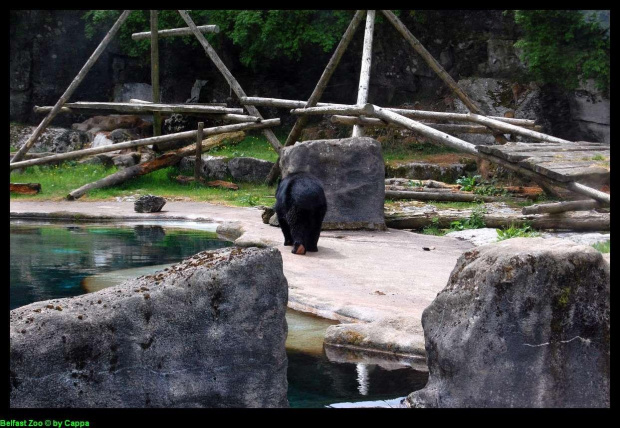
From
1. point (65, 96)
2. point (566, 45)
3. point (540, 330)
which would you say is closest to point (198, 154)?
point (65, 96)

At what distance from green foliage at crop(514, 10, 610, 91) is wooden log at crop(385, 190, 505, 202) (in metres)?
2.69

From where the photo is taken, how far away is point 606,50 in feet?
42.2

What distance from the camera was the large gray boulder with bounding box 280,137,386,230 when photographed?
37.3 feet

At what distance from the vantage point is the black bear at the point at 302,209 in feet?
29.6

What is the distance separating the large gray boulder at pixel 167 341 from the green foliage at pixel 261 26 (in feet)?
54.2

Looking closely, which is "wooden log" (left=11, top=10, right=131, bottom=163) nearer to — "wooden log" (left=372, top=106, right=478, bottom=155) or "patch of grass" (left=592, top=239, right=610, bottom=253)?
"wooden log" (left=372, top=106, right=478, bottom=155)

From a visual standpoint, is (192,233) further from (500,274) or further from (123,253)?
(500,274)

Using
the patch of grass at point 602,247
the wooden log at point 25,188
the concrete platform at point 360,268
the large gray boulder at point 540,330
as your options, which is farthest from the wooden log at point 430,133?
the wooden log at point 25,188

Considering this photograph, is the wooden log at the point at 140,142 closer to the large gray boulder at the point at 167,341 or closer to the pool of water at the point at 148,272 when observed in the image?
the pool of water at the point at 148,272

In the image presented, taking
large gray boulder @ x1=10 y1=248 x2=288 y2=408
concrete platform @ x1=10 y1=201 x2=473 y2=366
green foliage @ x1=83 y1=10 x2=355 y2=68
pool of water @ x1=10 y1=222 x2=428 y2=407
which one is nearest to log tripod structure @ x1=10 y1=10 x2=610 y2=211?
concrete platform @ x1=10 y1=201 x2=473 y2=366

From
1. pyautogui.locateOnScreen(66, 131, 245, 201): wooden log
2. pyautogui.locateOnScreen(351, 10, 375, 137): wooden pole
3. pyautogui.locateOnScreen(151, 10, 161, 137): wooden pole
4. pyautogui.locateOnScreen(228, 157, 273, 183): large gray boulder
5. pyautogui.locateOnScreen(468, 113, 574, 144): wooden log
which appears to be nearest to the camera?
pyautogui.locateOnScreen(468, 113, 574, 144): wooden log
